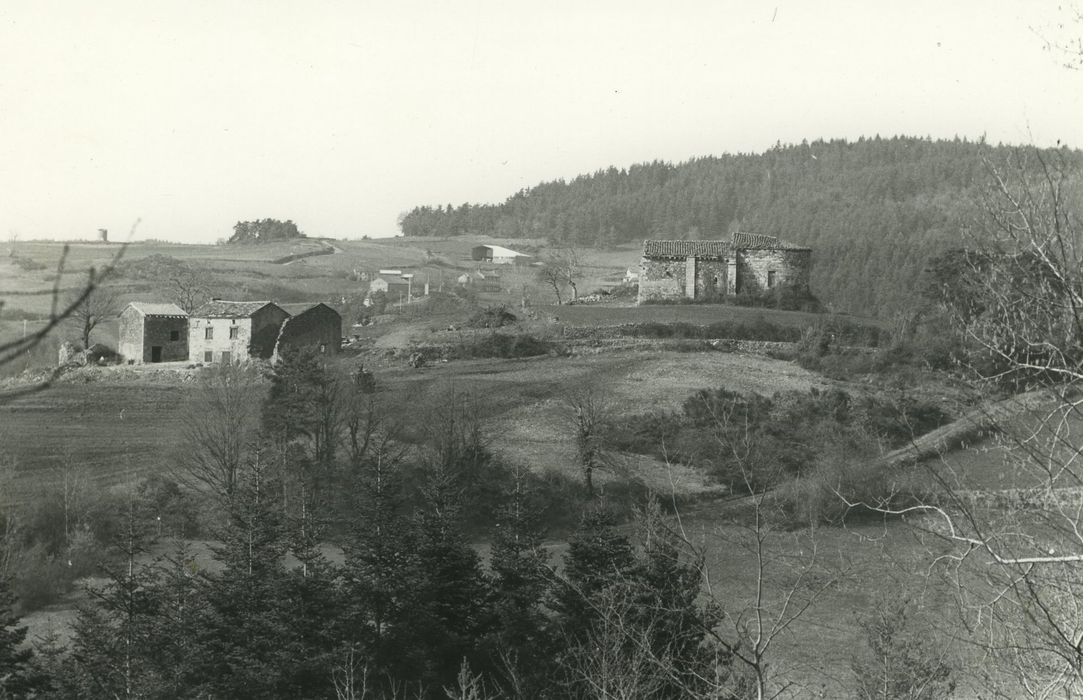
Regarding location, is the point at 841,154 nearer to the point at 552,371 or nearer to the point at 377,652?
the point at 552,371

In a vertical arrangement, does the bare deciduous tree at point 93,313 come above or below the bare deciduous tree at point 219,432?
above

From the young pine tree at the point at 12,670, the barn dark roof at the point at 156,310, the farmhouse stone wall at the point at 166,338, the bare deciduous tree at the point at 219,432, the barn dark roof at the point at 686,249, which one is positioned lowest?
the young pine tree at the point at 12,670

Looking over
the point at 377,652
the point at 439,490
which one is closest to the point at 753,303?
the point at 439,490

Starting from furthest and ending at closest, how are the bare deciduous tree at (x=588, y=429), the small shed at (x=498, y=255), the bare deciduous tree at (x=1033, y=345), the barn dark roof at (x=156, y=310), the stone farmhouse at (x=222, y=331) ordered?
the small shed at (x=498, y=255) < the barn dark roof at (x=156, y=310) < the stone farmhouse at (x=222, y=331) < the bare deciduous tree at (x=588, y=429) < the bare deciduous tree at (x=1033, y=345)

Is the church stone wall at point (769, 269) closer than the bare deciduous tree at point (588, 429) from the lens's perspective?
No

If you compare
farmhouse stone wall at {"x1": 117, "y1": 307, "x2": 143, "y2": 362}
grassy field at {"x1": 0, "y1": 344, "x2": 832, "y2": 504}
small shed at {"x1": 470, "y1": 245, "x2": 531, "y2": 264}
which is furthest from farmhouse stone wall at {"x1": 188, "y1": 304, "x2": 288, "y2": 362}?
small shed at {"x1": 470, "y1": 245, "x2": 531, "y2": 264}

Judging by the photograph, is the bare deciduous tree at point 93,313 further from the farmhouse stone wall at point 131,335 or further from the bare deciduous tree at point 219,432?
the bare deciduous tree at point 219,432

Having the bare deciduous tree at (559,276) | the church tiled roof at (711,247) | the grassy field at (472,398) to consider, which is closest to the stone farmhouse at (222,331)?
the grassy field at (472,398)
